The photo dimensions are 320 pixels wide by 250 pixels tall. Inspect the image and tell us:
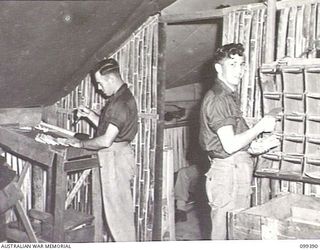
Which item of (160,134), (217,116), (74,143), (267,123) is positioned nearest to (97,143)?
(74,143)

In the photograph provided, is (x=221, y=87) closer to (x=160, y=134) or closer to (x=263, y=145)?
(x=263, y=145)

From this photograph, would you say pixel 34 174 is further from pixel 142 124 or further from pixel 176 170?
pixel 176 170

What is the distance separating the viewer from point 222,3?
4238 mm

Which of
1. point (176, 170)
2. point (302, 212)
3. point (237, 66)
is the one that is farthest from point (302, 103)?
point (176, 170)

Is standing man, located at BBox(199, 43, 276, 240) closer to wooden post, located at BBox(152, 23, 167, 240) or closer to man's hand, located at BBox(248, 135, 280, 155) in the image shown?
man's hand, located at BBox(248, 135, 280, 155)

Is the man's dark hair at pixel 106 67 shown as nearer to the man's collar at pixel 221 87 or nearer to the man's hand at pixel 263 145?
the man's collar at pixel 221 87

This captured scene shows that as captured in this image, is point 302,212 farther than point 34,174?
No

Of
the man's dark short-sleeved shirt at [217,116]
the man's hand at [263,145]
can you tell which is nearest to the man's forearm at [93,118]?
the man's dark short-sleeved shirt at [217,116]

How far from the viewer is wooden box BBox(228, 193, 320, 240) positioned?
8.36 ft

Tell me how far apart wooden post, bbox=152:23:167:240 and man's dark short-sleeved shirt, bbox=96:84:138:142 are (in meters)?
0.36

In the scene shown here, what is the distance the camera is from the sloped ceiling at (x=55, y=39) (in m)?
2.82

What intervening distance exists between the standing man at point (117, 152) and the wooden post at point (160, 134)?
0.35 metres

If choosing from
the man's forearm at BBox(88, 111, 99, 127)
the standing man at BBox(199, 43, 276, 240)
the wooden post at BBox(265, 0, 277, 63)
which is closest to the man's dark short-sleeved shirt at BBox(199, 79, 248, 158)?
the standing man at BBox(199, 43, 276, 240)

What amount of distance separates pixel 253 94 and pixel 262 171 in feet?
1.89
